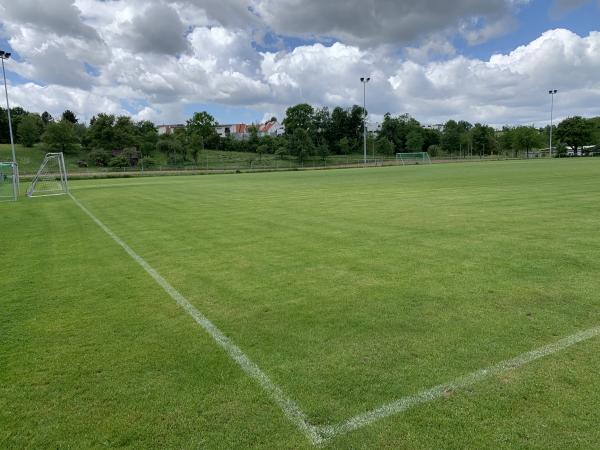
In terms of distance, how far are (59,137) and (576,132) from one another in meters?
112

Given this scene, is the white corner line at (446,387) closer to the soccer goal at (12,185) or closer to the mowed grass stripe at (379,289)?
the mowed grass stripe at (379,289)

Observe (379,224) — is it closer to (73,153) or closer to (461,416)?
(461,416)

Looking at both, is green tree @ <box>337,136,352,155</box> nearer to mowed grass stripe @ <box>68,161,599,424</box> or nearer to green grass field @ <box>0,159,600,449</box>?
mowed grass stripe @ <box>68,161,599,424</box>

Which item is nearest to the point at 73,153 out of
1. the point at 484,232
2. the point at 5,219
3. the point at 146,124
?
the point at 146,124

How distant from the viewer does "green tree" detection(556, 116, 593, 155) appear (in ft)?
313

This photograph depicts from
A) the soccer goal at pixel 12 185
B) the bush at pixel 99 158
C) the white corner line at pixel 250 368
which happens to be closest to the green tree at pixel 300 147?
the bush at pixel 99 158

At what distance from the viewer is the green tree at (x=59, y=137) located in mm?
83000

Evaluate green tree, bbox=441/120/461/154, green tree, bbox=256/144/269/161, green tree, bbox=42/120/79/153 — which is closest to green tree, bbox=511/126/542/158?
green tree, bbox=441/120/461/154

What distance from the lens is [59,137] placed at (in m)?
83.1

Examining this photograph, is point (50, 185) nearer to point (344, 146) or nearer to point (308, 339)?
point (308, 339)

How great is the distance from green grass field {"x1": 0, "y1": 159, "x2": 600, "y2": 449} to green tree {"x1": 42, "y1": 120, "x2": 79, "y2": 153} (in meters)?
87.4

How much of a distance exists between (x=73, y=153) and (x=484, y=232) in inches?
3708

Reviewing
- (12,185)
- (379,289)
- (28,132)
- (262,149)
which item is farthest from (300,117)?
(379,289)

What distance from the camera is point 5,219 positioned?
13984 mm
